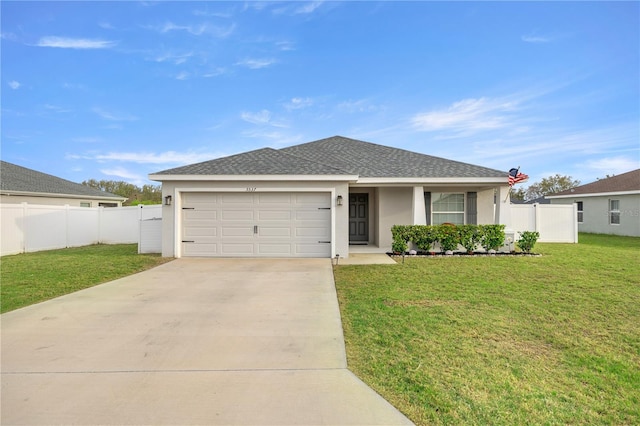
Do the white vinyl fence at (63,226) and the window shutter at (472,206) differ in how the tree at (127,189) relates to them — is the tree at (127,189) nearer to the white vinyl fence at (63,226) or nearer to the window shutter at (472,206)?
the white vinyl fence at (63,226)

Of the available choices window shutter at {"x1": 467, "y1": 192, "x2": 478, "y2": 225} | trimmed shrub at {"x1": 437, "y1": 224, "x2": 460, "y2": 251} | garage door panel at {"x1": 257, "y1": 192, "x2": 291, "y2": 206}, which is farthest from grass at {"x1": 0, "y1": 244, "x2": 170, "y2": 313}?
window shutter at {"x1": 467, "y1": 192, "x2": 478, "y2": 225}

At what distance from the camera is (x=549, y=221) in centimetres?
1518

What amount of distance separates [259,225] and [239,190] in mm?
1338

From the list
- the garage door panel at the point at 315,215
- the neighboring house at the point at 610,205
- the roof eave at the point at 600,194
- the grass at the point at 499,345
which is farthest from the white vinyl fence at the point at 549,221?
the garage door panel at the point at 315,215

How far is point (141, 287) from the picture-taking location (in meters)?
6.68

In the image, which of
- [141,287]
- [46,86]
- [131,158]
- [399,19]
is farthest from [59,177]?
[399,19]

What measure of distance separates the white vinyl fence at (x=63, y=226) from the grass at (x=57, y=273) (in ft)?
3.28

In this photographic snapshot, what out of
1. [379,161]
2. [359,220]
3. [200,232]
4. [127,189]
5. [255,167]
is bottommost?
[200,232]

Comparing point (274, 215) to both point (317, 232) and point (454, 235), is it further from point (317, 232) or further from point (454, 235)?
point (454, 235)

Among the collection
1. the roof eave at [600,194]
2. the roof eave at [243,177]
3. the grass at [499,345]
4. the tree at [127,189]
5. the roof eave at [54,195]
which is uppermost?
the tree at [127,189]

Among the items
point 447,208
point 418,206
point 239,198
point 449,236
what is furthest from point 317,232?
point 447,208

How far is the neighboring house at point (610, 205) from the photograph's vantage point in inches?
703

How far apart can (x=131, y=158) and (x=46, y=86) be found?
25.4ft

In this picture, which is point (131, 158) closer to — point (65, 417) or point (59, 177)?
point (59, 177)
